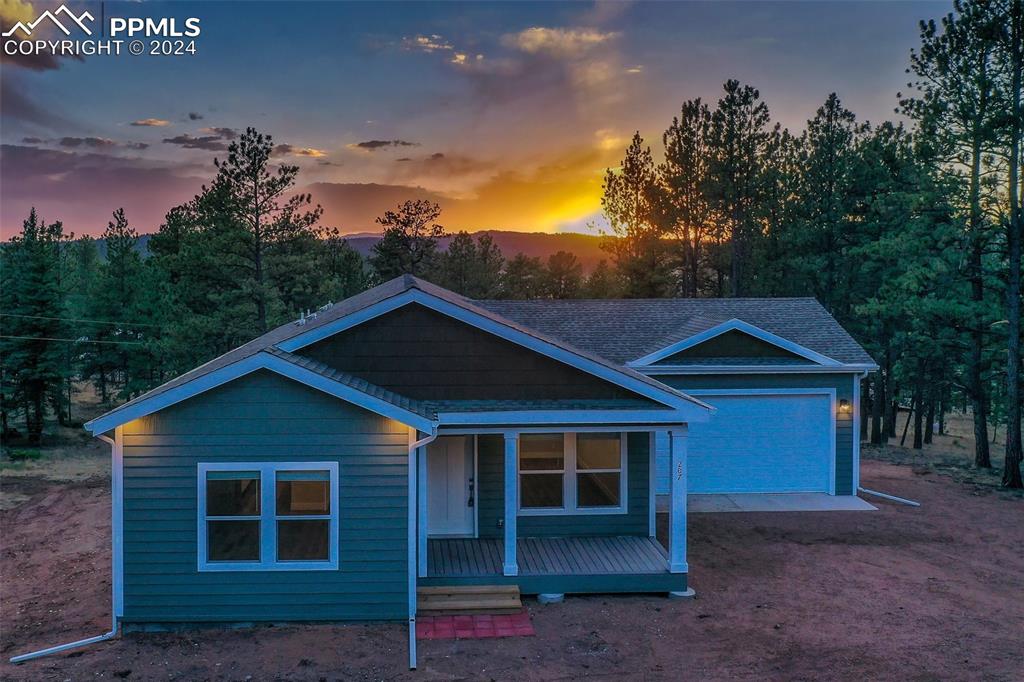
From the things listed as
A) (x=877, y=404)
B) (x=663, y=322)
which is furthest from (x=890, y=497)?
(x=877, y=404)

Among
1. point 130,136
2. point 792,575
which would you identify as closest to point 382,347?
point 792,575

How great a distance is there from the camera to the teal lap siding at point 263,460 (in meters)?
8.73

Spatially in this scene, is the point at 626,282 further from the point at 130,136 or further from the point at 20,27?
the point at 20,27

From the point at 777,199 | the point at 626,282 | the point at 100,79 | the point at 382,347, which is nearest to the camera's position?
the point at 382,347

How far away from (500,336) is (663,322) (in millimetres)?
8897

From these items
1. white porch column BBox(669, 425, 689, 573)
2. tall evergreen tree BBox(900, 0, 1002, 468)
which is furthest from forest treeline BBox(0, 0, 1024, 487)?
white porch column BBox(669, 425, 689, 573)

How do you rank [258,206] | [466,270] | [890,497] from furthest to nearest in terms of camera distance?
[466,270]
[258,206]
[890,497]

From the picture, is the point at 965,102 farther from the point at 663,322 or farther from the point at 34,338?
the point at 34,338

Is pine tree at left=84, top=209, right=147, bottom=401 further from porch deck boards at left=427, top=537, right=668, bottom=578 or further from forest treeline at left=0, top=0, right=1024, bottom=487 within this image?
porch deck boards at left=427, top=537, right=668, bottom=578

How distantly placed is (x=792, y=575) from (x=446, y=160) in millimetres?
30628

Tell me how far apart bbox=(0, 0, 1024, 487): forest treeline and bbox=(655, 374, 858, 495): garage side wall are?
18.4 feet

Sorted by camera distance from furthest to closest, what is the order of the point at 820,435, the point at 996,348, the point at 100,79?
the point at 100,79, the point at 996,348, the point at 820,435

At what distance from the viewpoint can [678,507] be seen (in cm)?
1024

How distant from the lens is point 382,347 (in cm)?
1070
